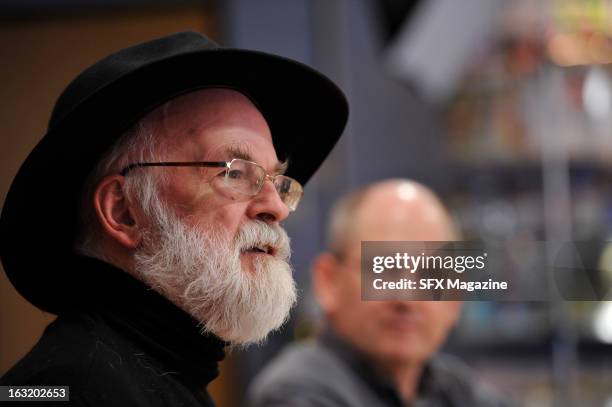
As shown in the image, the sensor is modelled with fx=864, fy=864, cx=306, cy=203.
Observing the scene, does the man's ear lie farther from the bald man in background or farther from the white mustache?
the bald man in background

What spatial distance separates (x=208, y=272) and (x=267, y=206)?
108 millimetres

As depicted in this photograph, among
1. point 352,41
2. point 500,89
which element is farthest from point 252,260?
point 500,89

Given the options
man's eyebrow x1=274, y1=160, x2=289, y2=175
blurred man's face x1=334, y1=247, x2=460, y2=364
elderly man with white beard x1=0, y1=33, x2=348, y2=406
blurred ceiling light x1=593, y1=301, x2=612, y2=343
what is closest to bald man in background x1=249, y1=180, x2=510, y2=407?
blurred man's face x1=334, y1=247, x2=460, y2=364

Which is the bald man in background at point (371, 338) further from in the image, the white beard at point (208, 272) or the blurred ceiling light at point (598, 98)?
the blurred ceiling light at point (598, 98)

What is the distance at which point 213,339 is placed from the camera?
106 cm

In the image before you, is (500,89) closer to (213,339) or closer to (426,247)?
(426,247)

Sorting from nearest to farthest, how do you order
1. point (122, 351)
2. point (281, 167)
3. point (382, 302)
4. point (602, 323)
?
1. point (122, 351)
2. point (281, 167)
3. point (382, 302)
4. point (602, 323)

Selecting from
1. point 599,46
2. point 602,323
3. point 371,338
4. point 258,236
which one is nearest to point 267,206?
point 258,236

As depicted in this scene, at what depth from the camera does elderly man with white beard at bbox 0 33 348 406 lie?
101cm

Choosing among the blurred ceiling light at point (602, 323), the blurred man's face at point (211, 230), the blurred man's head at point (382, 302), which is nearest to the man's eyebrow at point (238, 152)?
the blurred man's face at point (211, 230)

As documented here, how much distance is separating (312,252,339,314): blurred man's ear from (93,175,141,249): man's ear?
0.81 metres

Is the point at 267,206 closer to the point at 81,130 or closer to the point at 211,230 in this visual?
the point at 211,230

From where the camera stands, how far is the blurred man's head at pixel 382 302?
164cm

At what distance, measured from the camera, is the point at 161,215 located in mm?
1062
